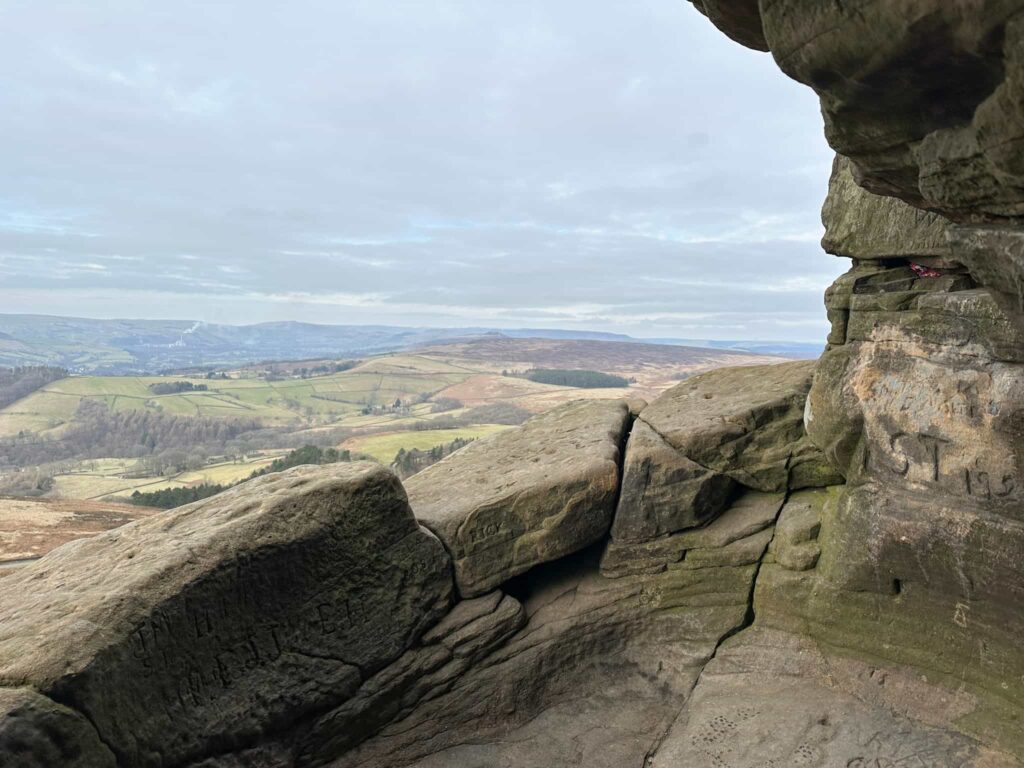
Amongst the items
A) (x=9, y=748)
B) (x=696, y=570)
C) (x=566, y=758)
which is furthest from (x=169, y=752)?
(x=696, y=570)

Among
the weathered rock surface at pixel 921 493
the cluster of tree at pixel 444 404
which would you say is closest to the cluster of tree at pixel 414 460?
the weathered rock surface at pixel 921 493

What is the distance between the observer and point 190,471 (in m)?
74.5

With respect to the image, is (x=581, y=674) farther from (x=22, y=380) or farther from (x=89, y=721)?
(x=22, y=380)

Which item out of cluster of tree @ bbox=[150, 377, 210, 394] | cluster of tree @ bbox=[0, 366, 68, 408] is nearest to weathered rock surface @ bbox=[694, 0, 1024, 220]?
cluster of tree @ bbox=[150, 377, 210, 394]

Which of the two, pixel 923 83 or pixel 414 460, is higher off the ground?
pixel 923 83

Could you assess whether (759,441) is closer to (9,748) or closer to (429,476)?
(429,476)

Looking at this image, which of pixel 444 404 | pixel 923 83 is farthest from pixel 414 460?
pixel 444 404

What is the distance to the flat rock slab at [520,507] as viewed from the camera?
36.7 ft

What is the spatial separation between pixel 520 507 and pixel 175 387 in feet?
483

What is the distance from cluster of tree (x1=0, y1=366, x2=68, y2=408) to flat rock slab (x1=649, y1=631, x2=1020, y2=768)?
14808cm

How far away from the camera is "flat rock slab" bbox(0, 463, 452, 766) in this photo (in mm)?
7602

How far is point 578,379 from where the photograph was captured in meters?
127

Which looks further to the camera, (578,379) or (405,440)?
(578,379)

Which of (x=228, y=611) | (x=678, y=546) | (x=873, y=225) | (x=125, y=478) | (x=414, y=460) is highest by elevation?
(x=873, y=225)
